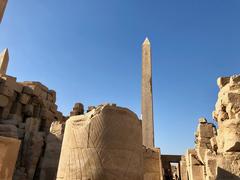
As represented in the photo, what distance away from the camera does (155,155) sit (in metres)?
A: 9.32

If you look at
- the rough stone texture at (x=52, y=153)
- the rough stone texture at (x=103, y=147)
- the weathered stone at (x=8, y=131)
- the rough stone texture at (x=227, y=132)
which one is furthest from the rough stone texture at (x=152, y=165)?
the rough stone texture at (x=103, y=147)

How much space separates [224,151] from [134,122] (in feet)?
4.68

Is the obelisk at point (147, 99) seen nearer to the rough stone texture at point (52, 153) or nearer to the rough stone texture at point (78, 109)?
the rough stone texture at point (78, 109)

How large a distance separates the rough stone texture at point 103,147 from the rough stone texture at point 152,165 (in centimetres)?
524

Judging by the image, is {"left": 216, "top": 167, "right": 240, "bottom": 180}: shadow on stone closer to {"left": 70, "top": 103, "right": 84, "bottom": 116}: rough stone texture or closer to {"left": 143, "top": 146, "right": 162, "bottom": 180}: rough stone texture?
{"left": 143, "top": 146, "right": 162, "bottom": 180}: rough stone texture

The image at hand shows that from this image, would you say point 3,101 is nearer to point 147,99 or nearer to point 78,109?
point 78,109

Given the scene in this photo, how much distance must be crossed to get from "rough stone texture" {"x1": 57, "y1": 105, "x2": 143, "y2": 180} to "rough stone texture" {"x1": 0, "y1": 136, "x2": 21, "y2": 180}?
2.53ft

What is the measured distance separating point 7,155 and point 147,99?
11.2 meters

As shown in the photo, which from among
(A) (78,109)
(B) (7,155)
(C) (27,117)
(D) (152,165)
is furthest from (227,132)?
(C) (27,117)

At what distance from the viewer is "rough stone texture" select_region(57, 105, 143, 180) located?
3.49 m

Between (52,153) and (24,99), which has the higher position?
(24,99)

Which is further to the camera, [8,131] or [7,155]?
[8,131]

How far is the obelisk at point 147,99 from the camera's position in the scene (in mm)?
14031

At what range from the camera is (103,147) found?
3.59 meters
